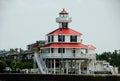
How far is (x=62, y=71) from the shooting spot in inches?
2729

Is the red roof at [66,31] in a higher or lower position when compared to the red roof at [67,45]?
higher

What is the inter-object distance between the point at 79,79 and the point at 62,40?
1082cm

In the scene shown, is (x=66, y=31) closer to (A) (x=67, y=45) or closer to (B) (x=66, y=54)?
(A) (x=67, y=45)

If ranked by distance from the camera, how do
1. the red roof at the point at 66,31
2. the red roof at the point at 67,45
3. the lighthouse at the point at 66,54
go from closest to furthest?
the lighthouse at the point at 66,54, the red roof at the point at 67,45, the red roof at the point at 66,31

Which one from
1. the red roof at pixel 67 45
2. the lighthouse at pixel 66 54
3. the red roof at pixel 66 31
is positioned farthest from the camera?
the red roof at pixel 66 31

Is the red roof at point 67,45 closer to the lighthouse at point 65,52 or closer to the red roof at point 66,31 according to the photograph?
the lighthouse at point 65,52

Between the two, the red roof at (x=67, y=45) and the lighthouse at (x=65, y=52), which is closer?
the lighthouse at (x=65, y=52)

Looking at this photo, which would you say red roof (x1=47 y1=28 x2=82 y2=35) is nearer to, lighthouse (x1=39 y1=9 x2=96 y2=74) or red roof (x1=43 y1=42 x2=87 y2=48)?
lighthouse (x1=39 y1=9 x2=96 y2=74)

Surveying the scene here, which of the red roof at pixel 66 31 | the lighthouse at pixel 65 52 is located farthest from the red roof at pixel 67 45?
the red roof at pixel 66 31

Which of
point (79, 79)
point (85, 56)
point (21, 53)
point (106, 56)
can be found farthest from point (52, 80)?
point (106, 56)

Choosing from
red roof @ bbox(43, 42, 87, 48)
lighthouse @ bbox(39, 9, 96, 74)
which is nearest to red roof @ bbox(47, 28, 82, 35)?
lighthouse @ bbox(39, 9, 96, 74)

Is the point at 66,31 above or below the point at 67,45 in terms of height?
above

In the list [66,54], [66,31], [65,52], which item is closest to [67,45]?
[65,52]

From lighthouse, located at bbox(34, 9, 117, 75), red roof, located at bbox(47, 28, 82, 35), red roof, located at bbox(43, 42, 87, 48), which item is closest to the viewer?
lighthouse, located at bbox(34, 9, 117, 75)
